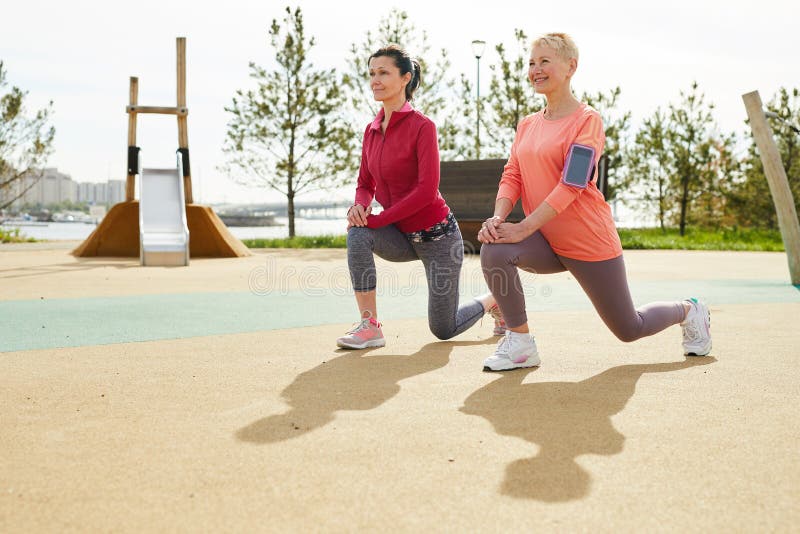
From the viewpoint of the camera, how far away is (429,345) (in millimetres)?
4664

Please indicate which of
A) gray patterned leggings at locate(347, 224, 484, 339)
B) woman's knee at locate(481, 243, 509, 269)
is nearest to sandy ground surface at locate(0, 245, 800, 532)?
gray patterned leggings at locate(347, 224, 484, 339)

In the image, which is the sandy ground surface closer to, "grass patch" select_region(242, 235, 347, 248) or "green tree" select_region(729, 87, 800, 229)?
"grass patch" select_region(242, 235, 347, 248)

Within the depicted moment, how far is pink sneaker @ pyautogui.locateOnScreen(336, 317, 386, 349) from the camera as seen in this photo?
176 inches

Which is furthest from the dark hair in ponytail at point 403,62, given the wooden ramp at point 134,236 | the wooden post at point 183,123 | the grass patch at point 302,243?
the grass patch at point 302,243

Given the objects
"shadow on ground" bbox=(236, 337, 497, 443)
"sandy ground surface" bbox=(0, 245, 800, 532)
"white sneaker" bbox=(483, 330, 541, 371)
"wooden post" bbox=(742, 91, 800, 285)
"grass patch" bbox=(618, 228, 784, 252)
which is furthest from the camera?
"grass patch" bbox=(618, 228, 784, 252)

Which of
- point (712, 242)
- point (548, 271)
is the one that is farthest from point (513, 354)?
point (712, 242)

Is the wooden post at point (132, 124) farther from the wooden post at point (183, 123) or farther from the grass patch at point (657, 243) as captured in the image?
the grass patch at point (657, 243)

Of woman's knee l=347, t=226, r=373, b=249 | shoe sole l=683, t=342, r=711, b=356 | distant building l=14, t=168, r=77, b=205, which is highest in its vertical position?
distant building l=14, t=168, r=77, b=205

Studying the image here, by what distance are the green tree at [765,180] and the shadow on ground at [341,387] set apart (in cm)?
2258

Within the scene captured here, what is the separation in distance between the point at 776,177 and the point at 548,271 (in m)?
5.67

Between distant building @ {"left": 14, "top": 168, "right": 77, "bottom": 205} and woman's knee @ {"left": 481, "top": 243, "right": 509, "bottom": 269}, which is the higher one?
distant building @ {"left": 14, "top": 168, "right": 77, "bottom": 205}

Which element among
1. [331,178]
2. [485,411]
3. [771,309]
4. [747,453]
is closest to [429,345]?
[485,411]

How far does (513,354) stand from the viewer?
380cm

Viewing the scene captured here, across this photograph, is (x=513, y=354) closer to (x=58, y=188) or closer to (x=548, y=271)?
(x=548, y=271)
